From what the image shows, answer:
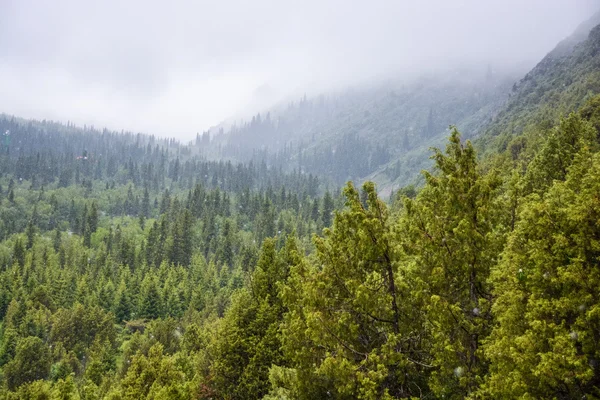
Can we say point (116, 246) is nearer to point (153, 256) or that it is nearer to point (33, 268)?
point (153, 256)

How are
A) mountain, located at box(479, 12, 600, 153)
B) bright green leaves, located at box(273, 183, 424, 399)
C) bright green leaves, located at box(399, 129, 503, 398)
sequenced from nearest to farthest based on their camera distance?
bright green leaves, located at box(399, 129, 503, 398) → bright green leaves, located at box(273, 183, 424, 399) → mountain, located at box(479, 12, 600, 153)

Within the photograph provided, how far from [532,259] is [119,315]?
83.3m

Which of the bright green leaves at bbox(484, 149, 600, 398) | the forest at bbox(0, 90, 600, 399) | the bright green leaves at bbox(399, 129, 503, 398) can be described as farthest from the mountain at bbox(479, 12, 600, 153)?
the bright green leaves at bbox(484, 149, 600, 398)

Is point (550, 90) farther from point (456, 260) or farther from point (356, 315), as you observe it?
point (356, 315)

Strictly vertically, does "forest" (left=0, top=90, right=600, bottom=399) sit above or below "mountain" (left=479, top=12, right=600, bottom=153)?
below

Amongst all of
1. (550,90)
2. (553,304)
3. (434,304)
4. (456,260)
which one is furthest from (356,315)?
(550,90)

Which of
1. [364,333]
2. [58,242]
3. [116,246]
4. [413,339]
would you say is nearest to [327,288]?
[364,333]

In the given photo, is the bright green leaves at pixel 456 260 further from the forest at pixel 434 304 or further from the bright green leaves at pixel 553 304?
the bright green leaves at pixel 553 304

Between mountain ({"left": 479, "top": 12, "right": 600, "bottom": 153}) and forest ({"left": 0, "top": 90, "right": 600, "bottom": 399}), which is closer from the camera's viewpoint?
forest ({"left": 0, "top": 90, "right": 600, "bottom": 399})

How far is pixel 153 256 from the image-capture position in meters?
110

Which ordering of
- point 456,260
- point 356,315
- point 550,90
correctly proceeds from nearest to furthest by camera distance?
point 456,260 < point 356,315 < point 550,90

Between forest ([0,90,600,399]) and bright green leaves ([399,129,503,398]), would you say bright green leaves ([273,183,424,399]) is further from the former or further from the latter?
bright green leaves ([399,129,503,398])

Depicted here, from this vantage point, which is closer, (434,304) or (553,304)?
(553,304)

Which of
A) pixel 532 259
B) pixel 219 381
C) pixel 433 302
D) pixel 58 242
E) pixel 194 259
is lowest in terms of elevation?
pixel 219 381
